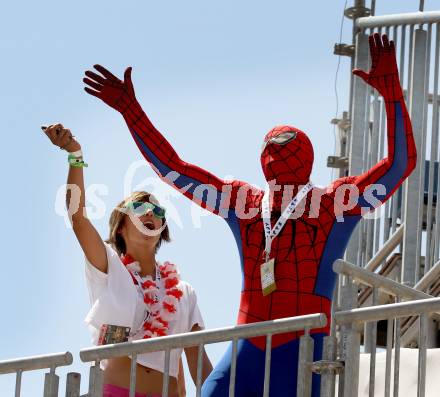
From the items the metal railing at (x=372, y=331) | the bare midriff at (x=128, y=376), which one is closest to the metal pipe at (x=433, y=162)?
the bare midriff at (x=128, y=376)

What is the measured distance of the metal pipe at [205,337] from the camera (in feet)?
20.3

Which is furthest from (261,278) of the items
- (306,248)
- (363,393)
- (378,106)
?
(378,106)

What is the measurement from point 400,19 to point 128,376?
4.17 metres

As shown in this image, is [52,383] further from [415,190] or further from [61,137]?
[415,190]

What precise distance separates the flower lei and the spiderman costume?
0.44m

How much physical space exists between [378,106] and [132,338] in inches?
145

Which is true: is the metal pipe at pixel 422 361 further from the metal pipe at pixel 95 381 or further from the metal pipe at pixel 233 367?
the metal pipe at pixel 95 381

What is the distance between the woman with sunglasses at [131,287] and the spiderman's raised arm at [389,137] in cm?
99

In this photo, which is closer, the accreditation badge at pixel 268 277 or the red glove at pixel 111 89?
the accreditation badge at pixel 268 277

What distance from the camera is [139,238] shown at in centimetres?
745

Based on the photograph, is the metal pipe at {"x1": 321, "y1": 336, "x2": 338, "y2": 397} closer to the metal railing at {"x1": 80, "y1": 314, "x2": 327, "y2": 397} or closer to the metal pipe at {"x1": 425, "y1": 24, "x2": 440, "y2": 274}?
the metal railing at {"x1": 80, "y1": 314, "x2": 327, "y2": 397}

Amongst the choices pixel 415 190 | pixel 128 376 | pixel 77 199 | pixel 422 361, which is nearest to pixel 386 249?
pixel 415 190

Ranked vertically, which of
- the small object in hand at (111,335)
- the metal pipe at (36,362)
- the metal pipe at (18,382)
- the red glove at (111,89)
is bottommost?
the metal pipe at (18,382)

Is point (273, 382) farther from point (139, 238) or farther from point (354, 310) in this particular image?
point (139, 238)
